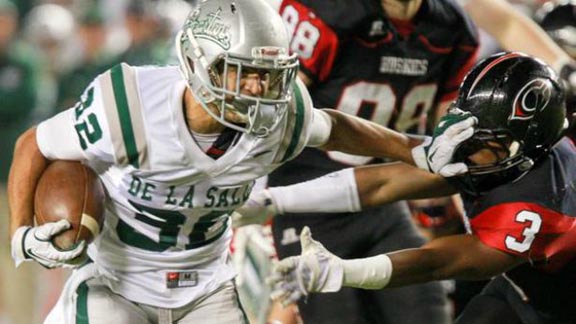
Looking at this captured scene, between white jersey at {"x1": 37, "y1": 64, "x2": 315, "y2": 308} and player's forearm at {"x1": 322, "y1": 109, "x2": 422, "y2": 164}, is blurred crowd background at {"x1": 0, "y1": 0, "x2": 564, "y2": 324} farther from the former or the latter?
player's forearm at {"x1": 322, "y1": 109, "x2": 422, "y2": 164}


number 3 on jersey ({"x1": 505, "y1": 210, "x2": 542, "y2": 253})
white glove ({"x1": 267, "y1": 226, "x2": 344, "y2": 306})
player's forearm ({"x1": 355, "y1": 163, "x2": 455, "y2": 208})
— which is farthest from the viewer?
player's forearm ({"x1": 355, "y1": 163, "x2": 455, "y2": 208})

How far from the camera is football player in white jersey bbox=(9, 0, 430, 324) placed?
3.78 metres

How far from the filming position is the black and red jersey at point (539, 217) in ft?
13.0

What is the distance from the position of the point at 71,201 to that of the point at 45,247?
152 millimetres

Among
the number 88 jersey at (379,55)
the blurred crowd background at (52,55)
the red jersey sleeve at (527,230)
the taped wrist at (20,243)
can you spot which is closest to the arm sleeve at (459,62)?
the number 88 jersey at (379,55)

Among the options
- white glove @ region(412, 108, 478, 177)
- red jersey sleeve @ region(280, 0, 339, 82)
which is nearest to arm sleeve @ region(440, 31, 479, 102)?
red jersey sleeve @ region(280, 0, 339, 82)

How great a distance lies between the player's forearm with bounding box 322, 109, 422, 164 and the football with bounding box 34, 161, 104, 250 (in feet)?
2.53

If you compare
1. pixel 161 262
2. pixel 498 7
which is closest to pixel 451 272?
pixel 161 262

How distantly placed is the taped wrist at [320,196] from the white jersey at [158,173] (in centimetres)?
30

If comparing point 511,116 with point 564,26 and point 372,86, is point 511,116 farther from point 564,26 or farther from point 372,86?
point 564,26

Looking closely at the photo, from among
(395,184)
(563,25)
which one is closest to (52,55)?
(563,25)

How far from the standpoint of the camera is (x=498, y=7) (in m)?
5.55

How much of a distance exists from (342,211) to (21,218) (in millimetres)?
1181

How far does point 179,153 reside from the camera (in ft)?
12.6
